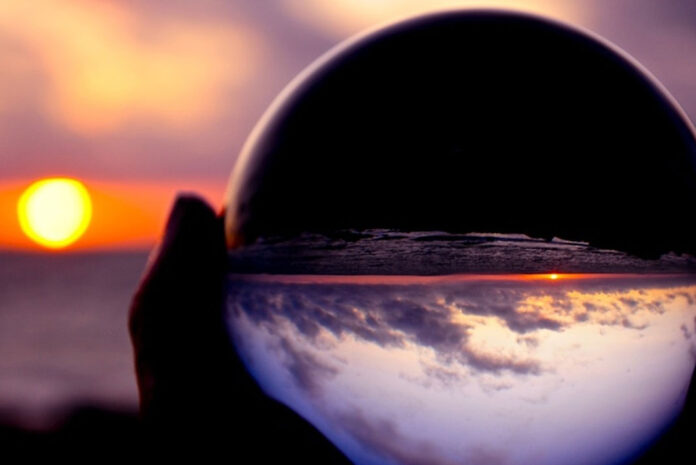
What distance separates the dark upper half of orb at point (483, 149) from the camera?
53.7 inches

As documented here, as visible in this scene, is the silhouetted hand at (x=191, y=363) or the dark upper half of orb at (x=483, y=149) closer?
the dark upper half of orb at (x=483, y=149)

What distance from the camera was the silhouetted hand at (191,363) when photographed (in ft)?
5.46

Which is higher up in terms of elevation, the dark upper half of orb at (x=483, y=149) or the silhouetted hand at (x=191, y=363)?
the dark upper half of orb at (x=483, y=149)

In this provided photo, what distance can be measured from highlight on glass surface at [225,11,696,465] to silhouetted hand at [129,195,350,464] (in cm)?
18

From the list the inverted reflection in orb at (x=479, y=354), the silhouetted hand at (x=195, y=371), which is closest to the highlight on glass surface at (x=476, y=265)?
the inverted reflection in orb at (x=479, y=354)

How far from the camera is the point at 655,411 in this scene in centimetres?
147

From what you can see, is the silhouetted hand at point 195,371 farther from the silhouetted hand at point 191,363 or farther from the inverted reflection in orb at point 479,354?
the inverted reflection in orb at point 479,354

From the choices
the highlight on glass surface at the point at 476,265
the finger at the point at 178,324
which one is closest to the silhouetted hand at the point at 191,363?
the finger at the point at 178,324

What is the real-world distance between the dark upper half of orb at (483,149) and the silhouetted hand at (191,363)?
20 centimetres

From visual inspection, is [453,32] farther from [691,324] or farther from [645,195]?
[691,324]

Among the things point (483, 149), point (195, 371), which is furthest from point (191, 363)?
point (483, 149)

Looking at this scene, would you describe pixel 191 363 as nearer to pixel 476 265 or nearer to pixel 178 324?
pixel 178 324

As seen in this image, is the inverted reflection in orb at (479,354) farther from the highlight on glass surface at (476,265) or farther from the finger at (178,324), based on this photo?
the finger at (178,324)

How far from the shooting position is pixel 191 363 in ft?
5.55
